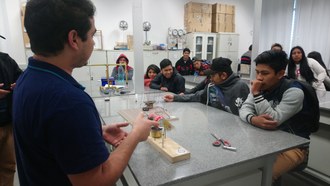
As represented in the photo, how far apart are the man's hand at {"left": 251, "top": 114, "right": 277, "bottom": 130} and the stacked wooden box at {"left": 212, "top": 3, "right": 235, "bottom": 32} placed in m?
4.98

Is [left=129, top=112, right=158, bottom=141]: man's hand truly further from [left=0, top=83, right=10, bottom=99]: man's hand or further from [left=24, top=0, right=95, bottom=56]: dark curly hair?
[left=0, top=83, right=10, bottom=99]: man's hand

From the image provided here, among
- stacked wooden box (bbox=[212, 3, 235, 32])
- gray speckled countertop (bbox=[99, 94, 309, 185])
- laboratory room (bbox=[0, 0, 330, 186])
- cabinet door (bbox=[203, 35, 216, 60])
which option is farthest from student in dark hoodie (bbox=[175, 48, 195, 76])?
gray speckled countertop (bbox=[99, 94, 309, 185])

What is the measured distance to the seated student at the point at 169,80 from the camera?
3088mm

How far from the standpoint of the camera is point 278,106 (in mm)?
1356

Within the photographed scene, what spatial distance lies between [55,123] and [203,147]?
29.0 inches

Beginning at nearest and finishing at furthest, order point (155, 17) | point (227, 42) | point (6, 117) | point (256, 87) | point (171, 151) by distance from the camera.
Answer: point (171, 151)
point (256, 87)
point (6, 117)
point (155, 17)
point (227, 42)

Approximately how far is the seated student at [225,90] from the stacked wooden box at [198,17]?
4004mm

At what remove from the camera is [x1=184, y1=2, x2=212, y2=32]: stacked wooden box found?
5.67m

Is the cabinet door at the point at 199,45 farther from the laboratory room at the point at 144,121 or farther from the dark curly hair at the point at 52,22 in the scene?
the dark curly hair at the point at 52,22

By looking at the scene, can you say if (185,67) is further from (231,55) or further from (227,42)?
(231,55)

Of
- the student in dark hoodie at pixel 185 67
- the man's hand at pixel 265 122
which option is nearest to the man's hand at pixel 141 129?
the man's hand at pixel 265 122

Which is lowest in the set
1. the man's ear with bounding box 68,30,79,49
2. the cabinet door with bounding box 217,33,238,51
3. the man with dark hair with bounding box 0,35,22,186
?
the man with dark hair with bounding box 0,35,22,186

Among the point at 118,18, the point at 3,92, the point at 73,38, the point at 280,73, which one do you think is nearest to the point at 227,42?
the point at 118,18

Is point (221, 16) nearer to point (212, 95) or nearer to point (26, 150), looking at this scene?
point (212, 95)
